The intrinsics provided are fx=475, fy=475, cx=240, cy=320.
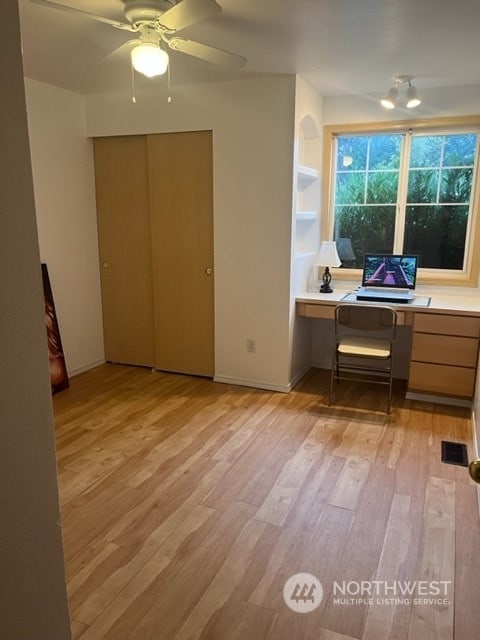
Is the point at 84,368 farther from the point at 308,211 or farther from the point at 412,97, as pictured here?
the point at 412,97

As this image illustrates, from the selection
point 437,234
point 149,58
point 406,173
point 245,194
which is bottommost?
point 437,234

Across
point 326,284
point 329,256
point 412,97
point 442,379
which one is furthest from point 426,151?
point 442,379

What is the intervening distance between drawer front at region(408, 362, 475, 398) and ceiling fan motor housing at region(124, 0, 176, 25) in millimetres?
2821

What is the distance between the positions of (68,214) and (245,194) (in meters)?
1.57

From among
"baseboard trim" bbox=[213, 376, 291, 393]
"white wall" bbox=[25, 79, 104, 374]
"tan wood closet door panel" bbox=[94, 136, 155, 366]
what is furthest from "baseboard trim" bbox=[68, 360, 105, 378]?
"baseboard trim" bbox=[213, 376, 291, 393]

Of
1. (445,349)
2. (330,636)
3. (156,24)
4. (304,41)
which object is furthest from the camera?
(445,349)

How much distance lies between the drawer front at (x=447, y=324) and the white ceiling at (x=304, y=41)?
168cm

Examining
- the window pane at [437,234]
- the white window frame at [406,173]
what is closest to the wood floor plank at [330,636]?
the white window frame at [406,173]

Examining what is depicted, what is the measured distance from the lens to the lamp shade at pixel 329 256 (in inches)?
154

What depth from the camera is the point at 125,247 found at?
4316 millimetres

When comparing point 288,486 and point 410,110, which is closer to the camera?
point 288,486

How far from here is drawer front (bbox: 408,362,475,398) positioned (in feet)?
11.4

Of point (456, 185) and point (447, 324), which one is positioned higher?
point (456, 185)

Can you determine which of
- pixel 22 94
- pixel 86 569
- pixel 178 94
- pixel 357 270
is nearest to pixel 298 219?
pixel 357 270
